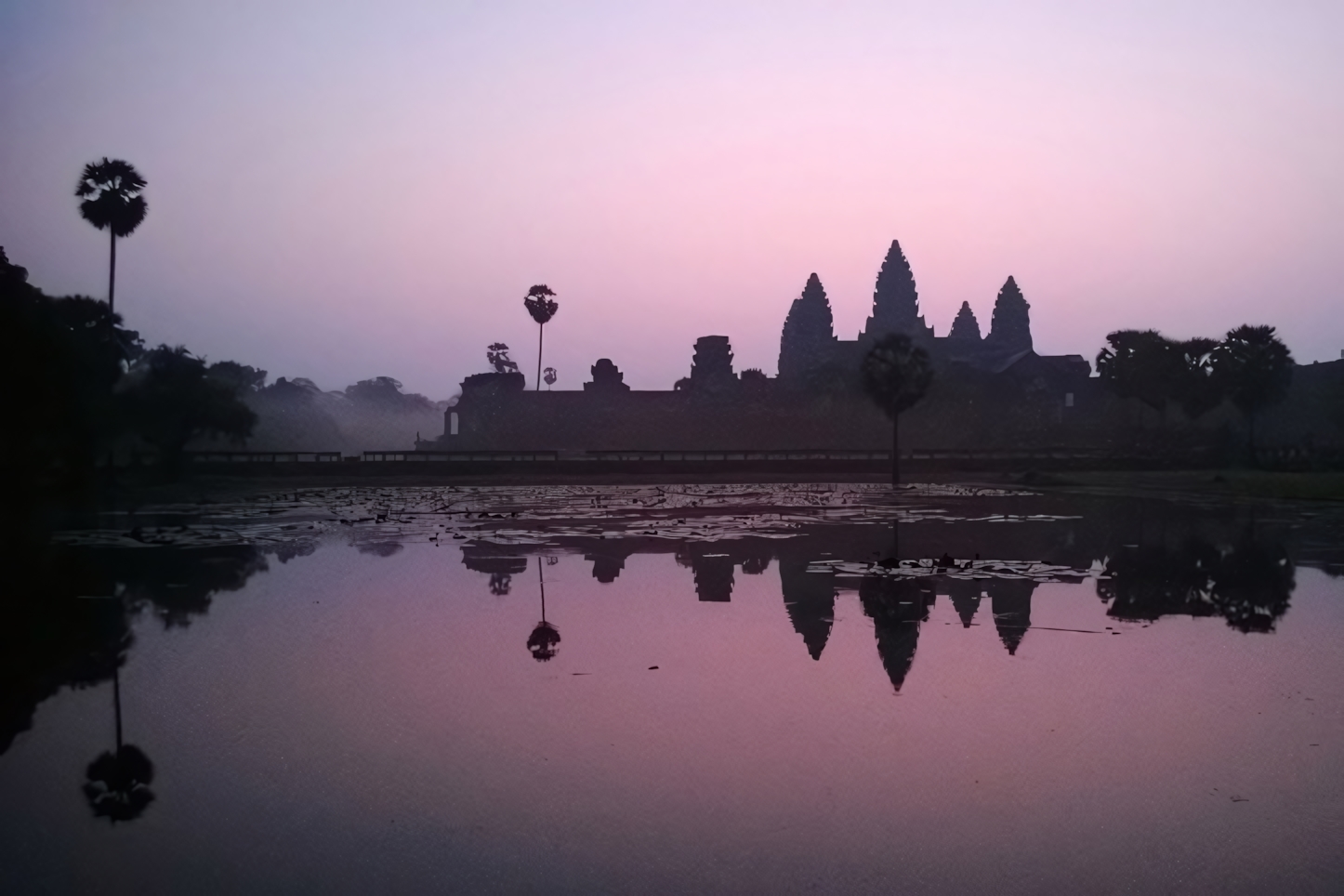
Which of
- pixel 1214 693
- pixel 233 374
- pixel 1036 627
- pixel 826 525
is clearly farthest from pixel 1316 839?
pixel 233 374

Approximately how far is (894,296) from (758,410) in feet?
101

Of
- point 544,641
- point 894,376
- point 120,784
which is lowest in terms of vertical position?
point 120,784

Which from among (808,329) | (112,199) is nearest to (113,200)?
(112,199)

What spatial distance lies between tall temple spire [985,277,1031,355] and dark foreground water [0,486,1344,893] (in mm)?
102068

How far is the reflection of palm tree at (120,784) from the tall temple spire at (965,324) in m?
123

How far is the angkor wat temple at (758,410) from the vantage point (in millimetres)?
87375

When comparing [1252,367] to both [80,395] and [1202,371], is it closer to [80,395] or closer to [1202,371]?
[1202,371]

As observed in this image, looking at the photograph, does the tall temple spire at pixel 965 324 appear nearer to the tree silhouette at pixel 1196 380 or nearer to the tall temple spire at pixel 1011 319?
the tall temple spire at pixel 1011 319

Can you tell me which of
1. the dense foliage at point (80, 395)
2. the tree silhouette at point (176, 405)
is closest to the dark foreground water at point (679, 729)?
the dense foliage at point (80, 395)

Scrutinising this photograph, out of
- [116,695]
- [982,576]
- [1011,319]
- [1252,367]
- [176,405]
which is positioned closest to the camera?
[116,695]

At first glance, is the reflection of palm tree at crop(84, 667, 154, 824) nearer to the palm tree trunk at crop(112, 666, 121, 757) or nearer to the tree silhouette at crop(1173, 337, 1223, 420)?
the palm tree trunk at crop(112, 666, 121, 757)

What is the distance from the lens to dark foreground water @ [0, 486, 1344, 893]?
627 cm

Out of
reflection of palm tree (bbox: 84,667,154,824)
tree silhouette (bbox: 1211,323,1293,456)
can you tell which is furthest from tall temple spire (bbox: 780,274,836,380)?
reflection of palm tree (bbox: 84,667,154,824)

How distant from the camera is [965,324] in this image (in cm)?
12744
